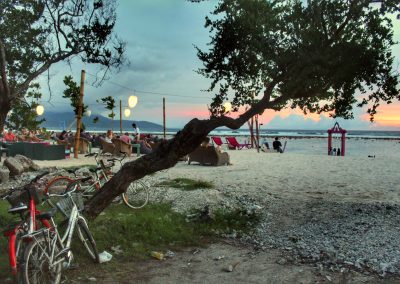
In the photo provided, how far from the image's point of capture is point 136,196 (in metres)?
8.23

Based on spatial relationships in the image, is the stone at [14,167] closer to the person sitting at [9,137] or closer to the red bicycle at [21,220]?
the red bicycle at [21,220]

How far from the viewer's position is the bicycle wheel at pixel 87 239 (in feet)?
16.2

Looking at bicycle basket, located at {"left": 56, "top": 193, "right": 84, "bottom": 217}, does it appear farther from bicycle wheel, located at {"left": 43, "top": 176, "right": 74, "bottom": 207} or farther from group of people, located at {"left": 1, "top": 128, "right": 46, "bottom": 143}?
group of people, located at {"left": 1, "top": 128, "right": 46, "bottom": 143}

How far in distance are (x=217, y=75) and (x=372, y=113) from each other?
9.12ft

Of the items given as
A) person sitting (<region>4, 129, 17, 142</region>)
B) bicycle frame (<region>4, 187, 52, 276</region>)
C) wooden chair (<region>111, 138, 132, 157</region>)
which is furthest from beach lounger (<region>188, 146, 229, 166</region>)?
person sitting (<region>4, 129, 17, 142</region>)

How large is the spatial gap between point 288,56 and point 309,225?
266 centimetres

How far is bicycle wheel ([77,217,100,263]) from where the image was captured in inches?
194

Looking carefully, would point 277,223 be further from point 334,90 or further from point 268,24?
point 268,24

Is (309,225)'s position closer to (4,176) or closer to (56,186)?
(56,186)

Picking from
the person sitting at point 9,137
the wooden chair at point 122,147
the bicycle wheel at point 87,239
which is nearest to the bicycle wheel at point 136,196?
the bicycle wheel at point 87,239

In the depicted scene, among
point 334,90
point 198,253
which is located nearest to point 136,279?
point 198,253

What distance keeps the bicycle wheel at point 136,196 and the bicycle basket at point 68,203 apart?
2777 mm

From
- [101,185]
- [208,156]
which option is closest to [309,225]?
[101,185]

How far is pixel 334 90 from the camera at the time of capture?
303 inches
